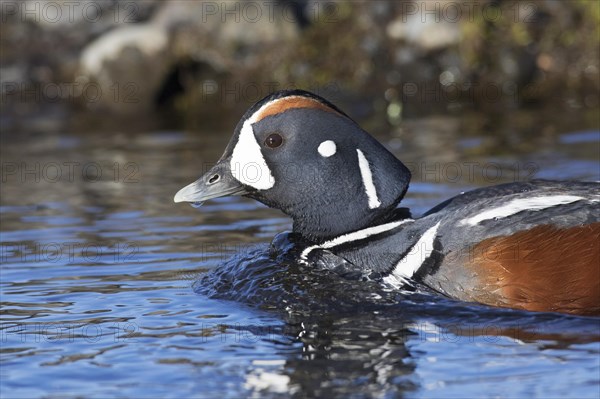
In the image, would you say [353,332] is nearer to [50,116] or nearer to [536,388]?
[536,388]

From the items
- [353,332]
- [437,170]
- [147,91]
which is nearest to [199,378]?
[353,332]

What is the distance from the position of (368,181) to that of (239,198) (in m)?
3.96

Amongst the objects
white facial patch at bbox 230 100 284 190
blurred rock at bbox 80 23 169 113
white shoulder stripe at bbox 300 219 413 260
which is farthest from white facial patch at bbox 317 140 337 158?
blurred rock at bbox 80 23 169 113

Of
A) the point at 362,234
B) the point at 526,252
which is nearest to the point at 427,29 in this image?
the point at 362,234

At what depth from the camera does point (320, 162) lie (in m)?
7.12

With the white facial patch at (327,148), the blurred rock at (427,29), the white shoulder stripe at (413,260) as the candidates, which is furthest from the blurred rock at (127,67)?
the white shoulder stripe at (413,260)

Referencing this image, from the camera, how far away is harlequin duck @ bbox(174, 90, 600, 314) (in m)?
6.23

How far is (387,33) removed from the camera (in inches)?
641

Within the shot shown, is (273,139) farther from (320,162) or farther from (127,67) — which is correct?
(127,67)

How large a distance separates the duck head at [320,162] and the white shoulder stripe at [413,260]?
0.47 meters

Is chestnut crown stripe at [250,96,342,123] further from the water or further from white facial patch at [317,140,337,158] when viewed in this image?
the water

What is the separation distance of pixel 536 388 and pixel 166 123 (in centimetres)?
1118

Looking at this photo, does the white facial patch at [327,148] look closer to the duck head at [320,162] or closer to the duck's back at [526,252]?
the duck head at [320,162]

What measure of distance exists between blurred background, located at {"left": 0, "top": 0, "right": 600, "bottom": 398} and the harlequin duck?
7.2 inches
